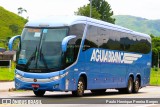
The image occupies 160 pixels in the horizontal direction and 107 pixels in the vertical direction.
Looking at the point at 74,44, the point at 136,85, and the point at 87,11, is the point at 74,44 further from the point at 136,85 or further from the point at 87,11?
the point at 87,11

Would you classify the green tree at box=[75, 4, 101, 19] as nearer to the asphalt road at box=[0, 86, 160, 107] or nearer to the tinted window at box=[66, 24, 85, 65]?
the asphalt road at box=[0, 86, 160, 107]

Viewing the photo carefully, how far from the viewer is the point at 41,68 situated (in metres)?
22.2

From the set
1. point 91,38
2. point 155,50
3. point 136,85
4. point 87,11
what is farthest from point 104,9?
point 91,38

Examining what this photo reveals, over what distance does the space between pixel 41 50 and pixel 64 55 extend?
3.11 ft

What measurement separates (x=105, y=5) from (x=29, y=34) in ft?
385

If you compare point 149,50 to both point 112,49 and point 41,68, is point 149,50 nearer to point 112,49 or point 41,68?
point 112,49

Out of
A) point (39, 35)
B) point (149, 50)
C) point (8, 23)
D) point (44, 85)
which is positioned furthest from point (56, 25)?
point (8, 23)

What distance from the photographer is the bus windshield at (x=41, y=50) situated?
22.2 meters

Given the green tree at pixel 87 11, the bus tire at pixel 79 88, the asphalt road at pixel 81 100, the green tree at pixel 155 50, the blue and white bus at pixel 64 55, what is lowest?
the asphalt road at pixel 81 100

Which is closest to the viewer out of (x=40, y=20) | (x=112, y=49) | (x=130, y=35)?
(x=40, y=20)

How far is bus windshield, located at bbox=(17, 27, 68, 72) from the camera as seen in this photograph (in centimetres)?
2223

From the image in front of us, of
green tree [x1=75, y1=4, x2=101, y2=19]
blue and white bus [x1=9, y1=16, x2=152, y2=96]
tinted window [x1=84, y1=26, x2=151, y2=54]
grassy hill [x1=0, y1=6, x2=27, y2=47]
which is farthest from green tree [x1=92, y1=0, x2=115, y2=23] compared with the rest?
blue and white bus [x1=9, y1=16, x2=152, y2=96]

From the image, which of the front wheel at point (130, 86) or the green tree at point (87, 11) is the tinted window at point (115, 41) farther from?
the green tree at point (87, 11)

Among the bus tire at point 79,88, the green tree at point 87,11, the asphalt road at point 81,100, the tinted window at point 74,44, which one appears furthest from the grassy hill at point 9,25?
the tinted window at point 74,44
